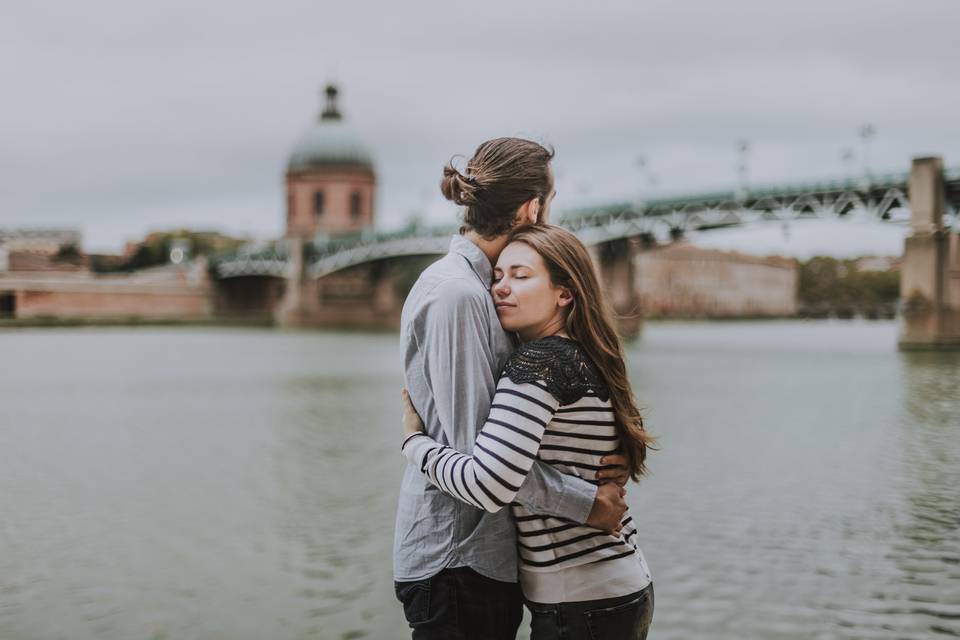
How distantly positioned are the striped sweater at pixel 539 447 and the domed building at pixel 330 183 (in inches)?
3612

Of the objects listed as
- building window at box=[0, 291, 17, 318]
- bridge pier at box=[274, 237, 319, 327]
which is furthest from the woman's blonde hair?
bridge pier at box=[274, 237, 319, 327]

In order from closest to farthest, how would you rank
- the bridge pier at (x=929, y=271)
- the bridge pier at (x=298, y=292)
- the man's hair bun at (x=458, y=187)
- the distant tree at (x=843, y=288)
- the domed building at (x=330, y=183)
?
1. the man's hair bun at (x=458, y=187)
2. the bridge pier at (x=929, y=271)
3. the bridge pier at (x=298, y=292)
4. the domed building at (x=330, y=183)
5. the distant tree at (x=843, y=288)

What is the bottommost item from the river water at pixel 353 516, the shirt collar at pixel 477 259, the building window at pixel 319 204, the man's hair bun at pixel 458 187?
the river water at pixel 353 516

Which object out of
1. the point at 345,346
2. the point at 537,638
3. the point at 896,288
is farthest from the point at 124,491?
the point at 896,288

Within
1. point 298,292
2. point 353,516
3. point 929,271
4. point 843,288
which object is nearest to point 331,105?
point 298,292

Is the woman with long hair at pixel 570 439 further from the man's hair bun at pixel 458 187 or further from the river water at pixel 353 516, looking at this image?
the river water at pixel 353 516

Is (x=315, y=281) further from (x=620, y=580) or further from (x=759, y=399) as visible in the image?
(x=620, y=580)

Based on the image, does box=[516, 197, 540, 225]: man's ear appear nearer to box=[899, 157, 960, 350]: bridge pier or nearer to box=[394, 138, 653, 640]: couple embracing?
box=[394, 138, 653, 640]: couple embracing

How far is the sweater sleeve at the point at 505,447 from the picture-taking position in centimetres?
237

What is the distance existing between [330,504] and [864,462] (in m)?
5.72

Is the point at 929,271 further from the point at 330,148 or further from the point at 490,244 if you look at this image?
the point at 330,148

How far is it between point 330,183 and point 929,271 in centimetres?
6361

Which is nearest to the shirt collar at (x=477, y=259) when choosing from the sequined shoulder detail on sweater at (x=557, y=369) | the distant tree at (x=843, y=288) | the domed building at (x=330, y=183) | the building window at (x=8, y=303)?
the sequined shoulder detail on sweater at (x=557, y=369)

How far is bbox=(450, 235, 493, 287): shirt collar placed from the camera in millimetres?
2599
